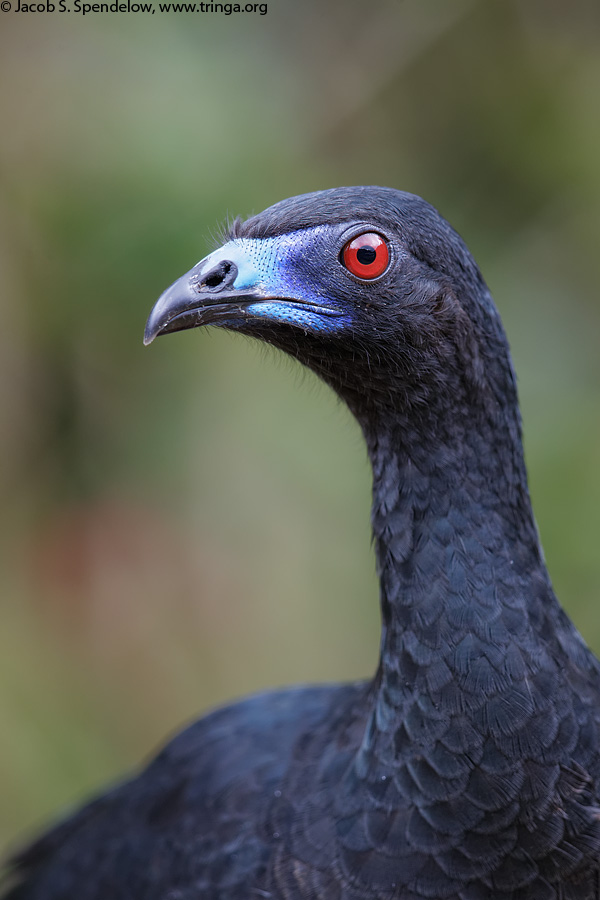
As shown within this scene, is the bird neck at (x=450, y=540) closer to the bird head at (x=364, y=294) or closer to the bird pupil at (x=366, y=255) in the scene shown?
the bird head at (x=364, y=294)

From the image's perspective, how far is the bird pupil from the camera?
3047 millimetres

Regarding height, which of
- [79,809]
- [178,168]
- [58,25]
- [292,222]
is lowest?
[79,809]

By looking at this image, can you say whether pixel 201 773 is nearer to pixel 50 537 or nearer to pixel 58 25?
pixel 50 537

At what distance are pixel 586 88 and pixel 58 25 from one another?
11.1 feet

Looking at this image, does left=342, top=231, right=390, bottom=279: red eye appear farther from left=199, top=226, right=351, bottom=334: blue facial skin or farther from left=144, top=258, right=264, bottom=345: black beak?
left=144, top=258, right=264, bottom=345: black beak

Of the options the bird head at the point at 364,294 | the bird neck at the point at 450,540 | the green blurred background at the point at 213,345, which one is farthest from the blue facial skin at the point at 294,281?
the green blurred background at the point at 213,345

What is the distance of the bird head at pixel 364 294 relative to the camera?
307 cm

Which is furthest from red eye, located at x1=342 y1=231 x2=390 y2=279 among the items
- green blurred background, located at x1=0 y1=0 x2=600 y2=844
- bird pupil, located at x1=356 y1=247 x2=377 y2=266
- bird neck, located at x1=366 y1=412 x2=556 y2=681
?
green blurred background, located at x1=0 y1=0 x2=600 y2=844

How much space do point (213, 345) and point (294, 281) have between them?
3.66 meters

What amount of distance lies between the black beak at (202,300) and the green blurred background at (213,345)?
2.59 m

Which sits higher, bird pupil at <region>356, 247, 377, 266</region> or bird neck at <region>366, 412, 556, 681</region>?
bird pupil at <region>356, 247, 377, 266</region>

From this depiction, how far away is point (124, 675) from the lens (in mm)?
7289

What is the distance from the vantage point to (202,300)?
3.08m

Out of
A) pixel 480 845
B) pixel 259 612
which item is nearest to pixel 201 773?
pixel 480 845
